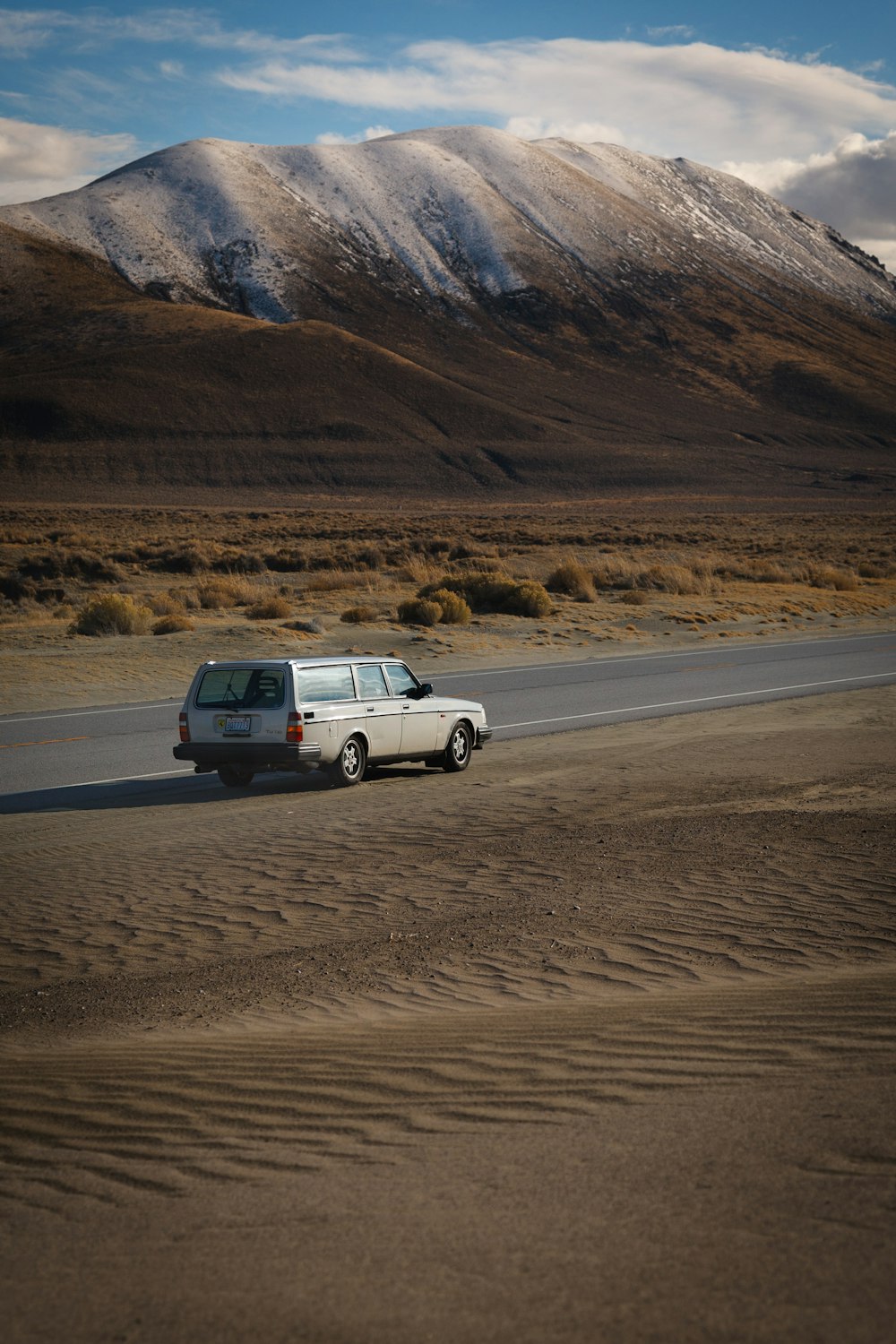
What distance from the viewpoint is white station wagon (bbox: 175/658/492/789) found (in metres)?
13.3

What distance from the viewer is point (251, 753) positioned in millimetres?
13438

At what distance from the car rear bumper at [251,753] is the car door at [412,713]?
4.28 feet

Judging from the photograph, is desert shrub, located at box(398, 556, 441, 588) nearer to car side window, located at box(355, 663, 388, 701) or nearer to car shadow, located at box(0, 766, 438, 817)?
car shadow, located at box(0, 766, 438, 817)

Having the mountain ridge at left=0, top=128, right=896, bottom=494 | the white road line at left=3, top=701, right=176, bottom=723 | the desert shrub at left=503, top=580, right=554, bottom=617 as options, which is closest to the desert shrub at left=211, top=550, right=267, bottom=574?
the desert shrub at left=503, top=580, right=554, bottom=617

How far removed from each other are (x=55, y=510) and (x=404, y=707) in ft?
296

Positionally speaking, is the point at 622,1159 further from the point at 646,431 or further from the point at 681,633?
the point at 646,431

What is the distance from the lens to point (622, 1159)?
4.36 meters

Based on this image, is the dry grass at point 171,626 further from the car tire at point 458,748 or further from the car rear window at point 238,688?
the car rear window at point 238,688

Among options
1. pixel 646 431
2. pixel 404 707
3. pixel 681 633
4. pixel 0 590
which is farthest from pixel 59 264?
pixel 404 707

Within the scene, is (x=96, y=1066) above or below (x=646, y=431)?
below

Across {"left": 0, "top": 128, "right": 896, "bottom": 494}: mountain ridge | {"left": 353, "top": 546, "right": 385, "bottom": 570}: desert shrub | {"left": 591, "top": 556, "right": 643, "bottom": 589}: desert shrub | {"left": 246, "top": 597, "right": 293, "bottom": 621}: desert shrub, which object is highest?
{"left": 0, "top": 128, "right": 896, "bottom": 494}: mountain ridge

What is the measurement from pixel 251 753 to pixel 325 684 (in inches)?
39.1

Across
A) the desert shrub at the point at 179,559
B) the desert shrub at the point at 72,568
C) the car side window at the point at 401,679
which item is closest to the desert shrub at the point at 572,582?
the desert shrub at the point at 179,559

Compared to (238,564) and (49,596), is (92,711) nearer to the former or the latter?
(49,596)
